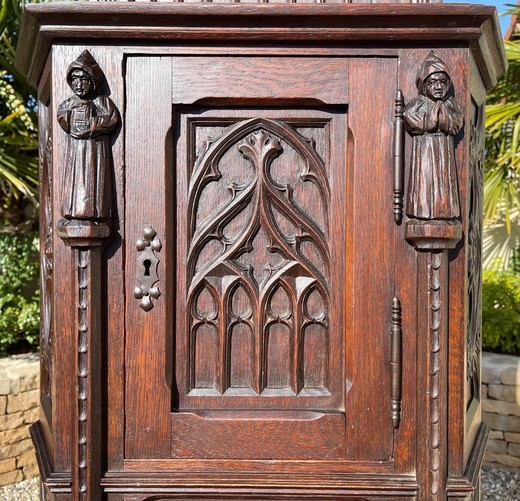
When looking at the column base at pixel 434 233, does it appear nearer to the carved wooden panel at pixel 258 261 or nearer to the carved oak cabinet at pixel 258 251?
the carved oak cabinet at pixel 258 251

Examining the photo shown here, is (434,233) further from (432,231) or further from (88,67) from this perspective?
(88,67)

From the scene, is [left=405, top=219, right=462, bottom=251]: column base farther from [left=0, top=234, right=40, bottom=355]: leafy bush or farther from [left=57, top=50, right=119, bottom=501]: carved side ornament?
[left=0, top=234, right=40, bottom=355]: leafy bush

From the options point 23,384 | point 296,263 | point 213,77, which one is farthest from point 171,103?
point 23,384

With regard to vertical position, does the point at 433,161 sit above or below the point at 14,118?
below

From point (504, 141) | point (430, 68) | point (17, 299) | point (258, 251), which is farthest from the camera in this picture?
point (504, 141)

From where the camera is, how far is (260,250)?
181cm

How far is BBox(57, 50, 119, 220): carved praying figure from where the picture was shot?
168 centimetres

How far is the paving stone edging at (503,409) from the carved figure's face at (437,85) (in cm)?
370

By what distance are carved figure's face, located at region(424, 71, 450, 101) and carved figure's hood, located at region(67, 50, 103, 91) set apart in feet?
2.69

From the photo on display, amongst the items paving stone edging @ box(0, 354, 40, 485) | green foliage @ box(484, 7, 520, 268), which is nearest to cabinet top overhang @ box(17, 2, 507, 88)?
paving stone edging @ box(0, 354, 40, 485)

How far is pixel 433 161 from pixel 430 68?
227 mm

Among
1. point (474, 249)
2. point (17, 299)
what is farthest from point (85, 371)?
point (17, 299)

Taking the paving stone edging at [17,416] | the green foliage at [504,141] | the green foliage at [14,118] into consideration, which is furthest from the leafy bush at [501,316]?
the green foliage at [14,118]

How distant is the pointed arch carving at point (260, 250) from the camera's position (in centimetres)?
179
